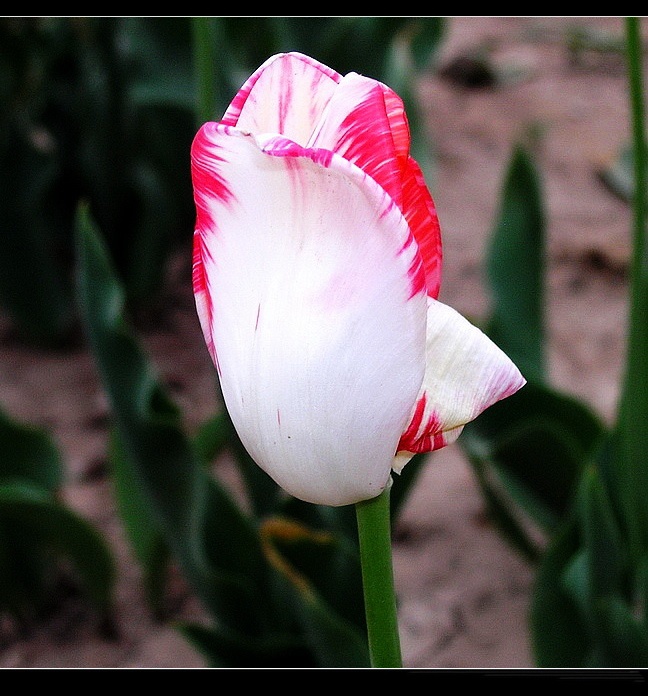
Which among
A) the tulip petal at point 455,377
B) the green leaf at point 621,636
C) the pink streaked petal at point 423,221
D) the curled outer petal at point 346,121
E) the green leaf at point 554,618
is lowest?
the green leaf at point 554,618

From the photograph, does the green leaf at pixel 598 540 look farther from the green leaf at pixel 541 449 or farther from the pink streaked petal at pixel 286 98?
the pink streaked petal at pixel 286 98

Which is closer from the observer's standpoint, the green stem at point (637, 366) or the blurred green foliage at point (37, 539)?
the green stem at point (637, 366)

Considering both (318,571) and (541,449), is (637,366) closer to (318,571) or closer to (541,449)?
(541,449)

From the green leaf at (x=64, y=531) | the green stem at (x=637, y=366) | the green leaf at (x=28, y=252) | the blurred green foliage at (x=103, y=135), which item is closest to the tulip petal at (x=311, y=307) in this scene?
the green stem at (x=637, y=366)

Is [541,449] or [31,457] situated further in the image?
[31,457]

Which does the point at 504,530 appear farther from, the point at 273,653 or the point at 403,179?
the point at 403,179

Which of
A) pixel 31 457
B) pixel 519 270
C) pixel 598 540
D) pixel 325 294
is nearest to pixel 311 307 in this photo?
pixel 325 294

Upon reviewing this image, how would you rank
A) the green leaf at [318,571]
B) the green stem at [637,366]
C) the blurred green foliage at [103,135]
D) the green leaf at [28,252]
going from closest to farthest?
the green stem at [637,366]
the green leaf at [318,571]
the blurred green foliage at [103,135]
the green leaf at [28,252]

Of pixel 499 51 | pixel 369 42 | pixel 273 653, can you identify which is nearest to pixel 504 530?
pixel 273 653
